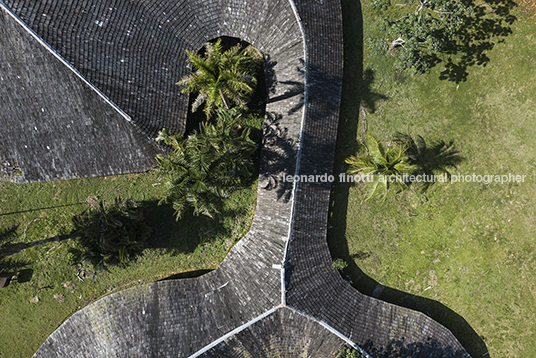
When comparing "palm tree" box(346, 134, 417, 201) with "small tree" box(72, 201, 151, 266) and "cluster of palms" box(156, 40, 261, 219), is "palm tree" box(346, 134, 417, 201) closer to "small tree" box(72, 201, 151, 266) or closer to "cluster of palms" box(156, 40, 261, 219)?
"cluster of palms" box(156, 40, 261, 219)

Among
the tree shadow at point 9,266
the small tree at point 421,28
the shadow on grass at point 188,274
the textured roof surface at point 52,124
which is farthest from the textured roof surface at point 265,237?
the tree shadow at point 9,266

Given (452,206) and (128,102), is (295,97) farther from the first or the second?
(452,206)

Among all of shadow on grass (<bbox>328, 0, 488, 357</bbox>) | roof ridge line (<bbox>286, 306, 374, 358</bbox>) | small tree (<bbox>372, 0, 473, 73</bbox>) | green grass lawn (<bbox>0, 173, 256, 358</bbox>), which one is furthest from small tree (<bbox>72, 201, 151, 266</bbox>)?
small tree (<bbox>372, 0, 473, 73</bbox>)

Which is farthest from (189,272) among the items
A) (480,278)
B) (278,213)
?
(480,278)

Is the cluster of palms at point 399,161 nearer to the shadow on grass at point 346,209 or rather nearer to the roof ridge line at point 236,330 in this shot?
the shadow on grass at point 346,209

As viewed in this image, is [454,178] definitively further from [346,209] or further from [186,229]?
[186,229]
